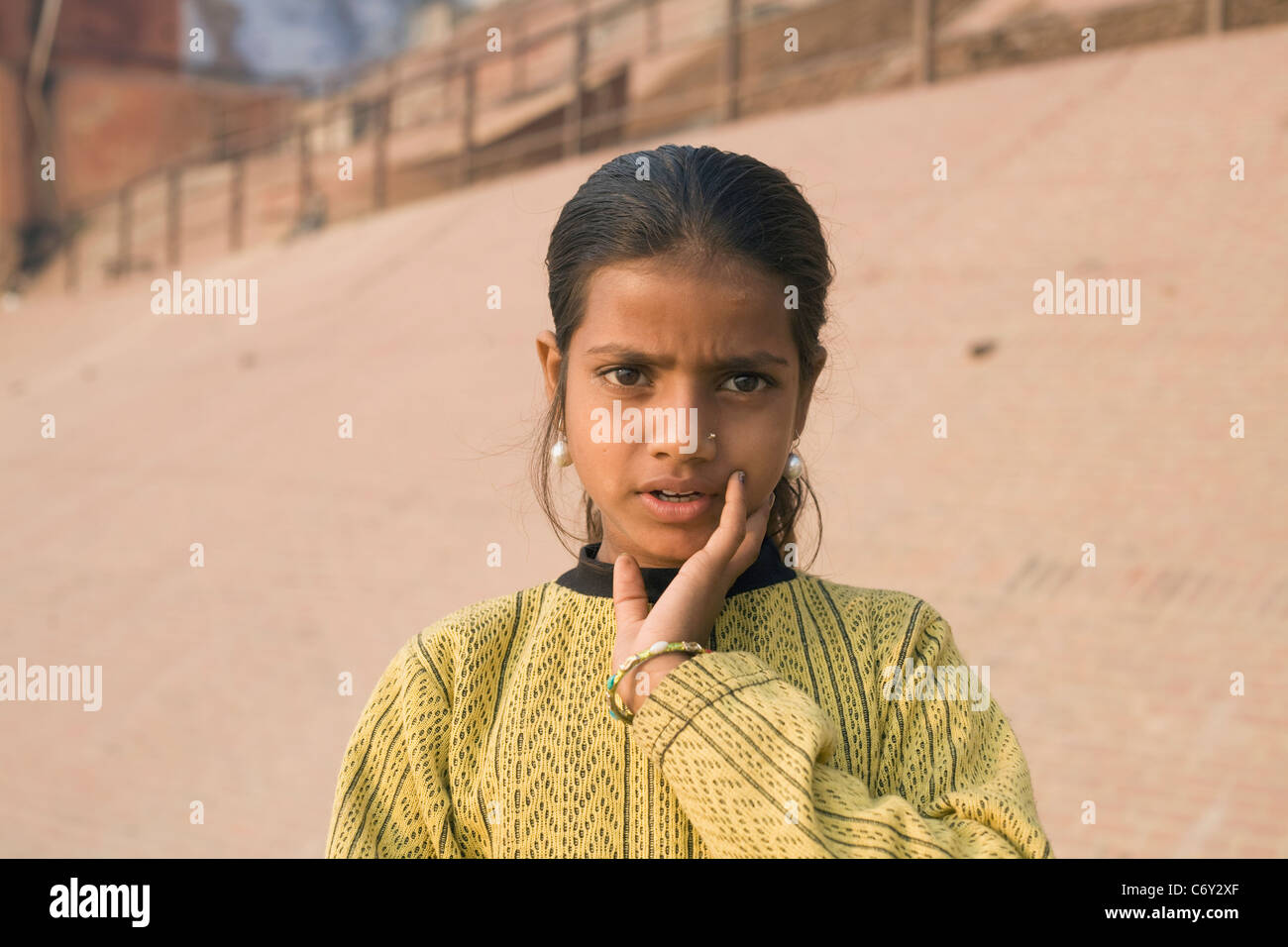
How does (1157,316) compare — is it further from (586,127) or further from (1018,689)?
(586,127)

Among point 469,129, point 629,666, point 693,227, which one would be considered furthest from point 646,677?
point 469,129

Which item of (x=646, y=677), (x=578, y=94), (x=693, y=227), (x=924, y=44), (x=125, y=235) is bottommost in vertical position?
(x=646, y=677)

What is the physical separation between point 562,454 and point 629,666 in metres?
0.40

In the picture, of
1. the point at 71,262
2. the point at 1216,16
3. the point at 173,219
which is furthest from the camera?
the point at 71,262

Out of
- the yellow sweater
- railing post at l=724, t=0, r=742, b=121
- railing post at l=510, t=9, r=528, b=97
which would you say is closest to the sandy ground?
railing post at l=724, t=0, r=742, b=121

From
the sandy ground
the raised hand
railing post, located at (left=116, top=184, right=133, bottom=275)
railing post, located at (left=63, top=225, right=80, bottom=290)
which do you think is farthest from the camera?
railing post, located at (left=63, top=225, right=80, bottom=290)

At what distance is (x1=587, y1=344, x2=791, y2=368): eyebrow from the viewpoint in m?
1.51

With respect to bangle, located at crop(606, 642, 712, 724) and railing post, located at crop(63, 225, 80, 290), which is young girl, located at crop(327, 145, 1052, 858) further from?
railing post, located at crop(63, 225, 80, 290)

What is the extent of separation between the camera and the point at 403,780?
5.14ft

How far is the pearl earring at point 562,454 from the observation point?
1.74 meters

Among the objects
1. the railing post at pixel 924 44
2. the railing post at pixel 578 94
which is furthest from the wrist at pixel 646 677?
the railing post at pixel 578 94

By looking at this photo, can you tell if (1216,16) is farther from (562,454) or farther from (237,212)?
(237,212)

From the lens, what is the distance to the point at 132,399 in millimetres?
14578

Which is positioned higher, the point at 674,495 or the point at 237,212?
the point at 237,212
